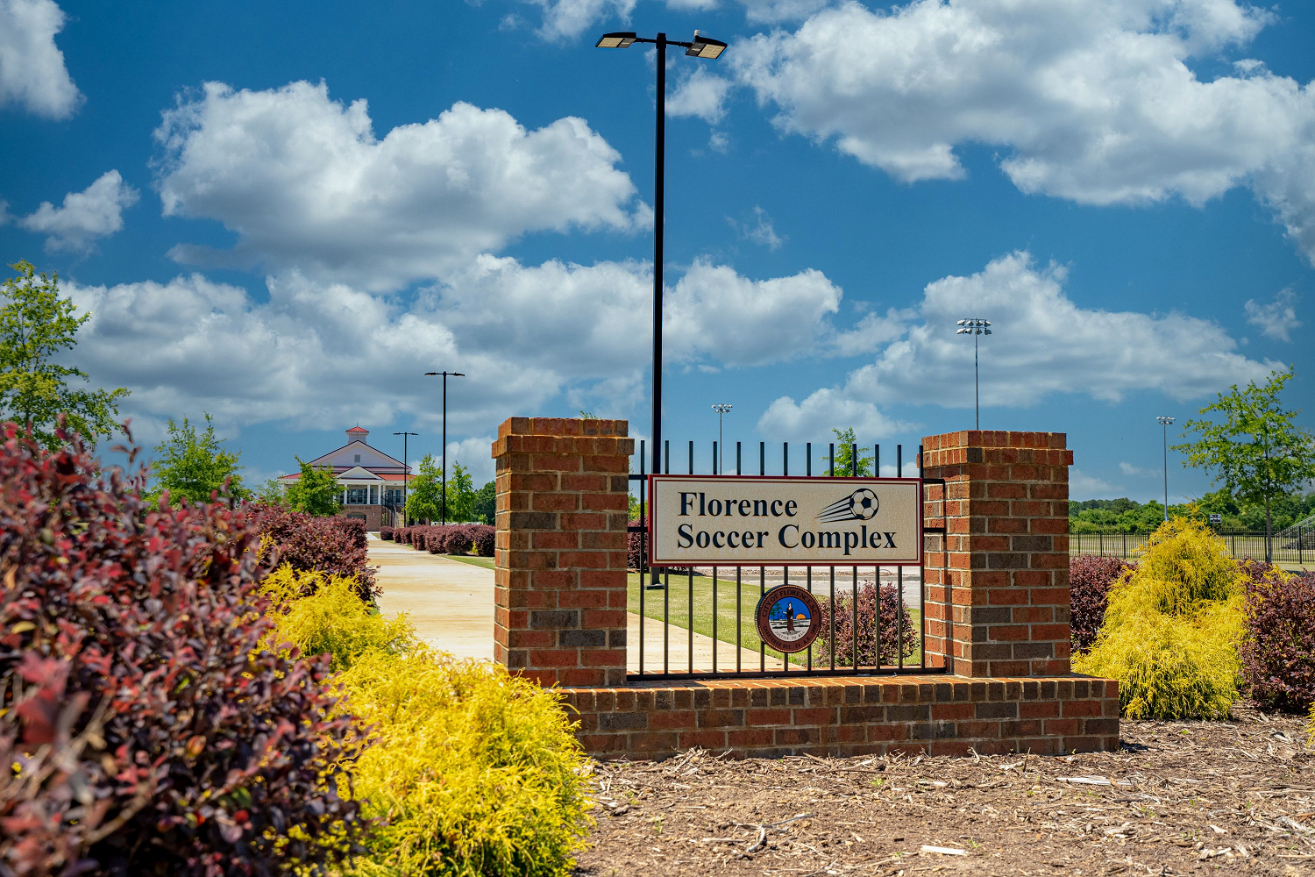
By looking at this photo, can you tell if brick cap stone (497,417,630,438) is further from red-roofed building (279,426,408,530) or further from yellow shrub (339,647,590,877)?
red-roofed building (279,426,408,530)

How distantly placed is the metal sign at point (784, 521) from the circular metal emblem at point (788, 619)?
23 cm

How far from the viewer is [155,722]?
6.64 feet

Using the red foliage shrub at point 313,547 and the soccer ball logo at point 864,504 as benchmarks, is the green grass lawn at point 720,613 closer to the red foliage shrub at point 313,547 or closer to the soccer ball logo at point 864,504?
the soccer ball logo at point 864,504

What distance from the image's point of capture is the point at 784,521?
6754 millimetres

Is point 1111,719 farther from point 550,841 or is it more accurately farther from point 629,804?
point 550,841

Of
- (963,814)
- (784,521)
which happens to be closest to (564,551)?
(784,521)

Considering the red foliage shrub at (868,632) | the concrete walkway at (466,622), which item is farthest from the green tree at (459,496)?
the red foliage shrub at (868,632)

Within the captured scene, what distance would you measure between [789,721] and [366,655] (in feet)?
8.90

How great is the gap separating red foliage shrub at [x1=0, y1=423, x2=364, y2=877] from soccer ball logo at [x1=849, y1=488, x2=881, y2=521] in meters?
4.92

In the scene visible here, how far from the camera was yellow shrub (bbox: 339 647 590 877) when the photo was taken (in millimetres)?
3645

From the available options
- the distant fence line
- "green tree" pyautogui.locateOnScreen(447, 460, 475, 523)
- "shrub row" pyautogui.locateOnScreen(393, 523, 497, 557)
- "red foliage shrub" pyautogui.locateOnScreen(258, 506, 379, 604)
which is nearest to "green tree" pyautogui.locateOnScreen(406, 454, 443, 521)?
"green tree" pyautogui.locateOnScreen(447, 460, 475, 523)

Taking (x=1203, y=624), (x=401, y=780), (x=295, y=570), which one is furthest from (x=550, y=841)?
(x=1203, y=624)

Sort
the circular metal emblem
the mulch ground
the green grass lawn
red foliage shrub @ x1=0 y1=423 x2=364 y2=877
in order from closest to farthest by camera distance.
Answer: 1. red foliage shrub @ x1=0 y1=423 x2=364 y2=877
2. the mulch ground
3. the circular metal emblem
4. the green grass lawn

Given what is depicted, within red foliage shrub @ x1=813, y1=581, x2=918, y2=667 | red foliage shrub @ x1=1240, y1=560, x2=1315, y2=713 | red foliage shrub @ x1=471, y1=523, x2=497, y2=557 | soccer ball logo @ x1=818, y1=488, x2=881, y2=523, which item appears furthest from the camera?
red foliage shrub @ x1=471, y1=523, x2=497, y2=557
